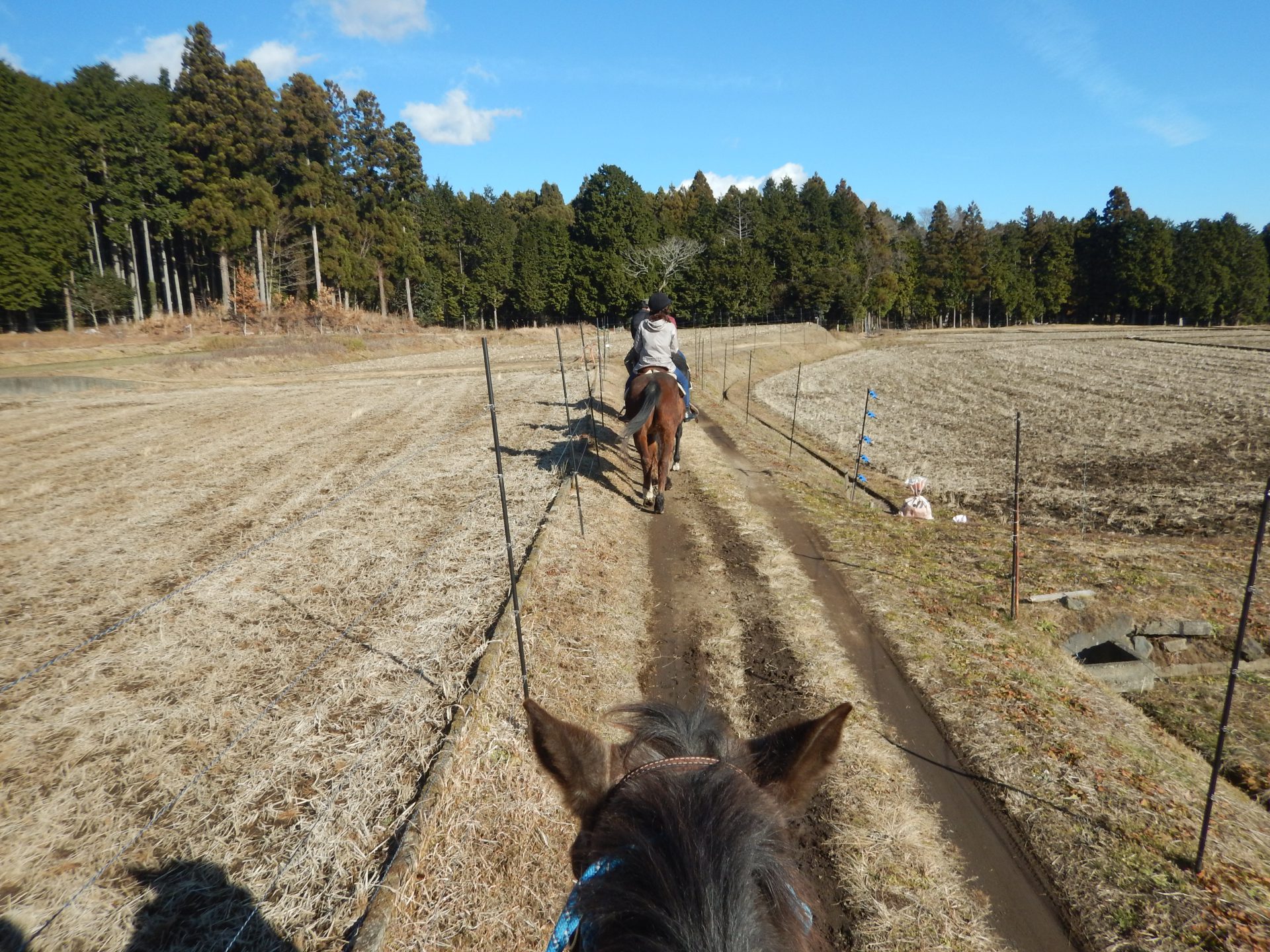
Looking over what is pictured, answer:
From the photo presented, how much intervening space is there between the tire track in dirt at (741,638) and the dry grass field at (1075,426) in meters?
6.07

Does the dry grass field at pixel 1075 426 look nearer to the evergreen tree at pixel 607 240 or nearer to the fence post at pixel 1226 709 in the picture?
the fence post at pixel 1226 709

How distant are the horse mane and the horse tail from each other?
644 cm

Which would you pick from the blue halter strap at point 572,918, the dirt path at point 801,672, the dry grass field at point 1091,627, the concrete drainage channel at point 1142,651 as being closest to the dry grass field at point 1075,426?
the dry grass field at point 1091,627

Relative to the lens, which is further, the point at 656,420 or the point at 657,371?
the point at 657,371

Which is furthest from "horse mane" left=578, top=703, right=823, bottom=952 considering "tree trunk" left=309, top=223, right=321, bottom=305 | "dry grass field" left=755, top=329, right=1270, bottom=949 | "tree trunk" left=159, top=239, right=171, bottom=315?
"tree trunk" left=159, top=239, right=171, bottom=315

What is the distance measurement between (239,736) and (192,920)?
1077 mm

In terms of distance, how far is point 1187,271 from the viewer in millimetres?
63031

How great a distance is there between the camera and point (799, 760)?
1.71 metres

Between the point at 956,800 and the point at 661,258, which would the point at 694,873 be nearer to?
the point at 956,800

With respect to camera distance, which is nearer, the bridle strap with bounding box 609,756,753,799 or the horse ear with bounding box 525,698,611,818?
the bridle strap with bounding box 609,756,753,799

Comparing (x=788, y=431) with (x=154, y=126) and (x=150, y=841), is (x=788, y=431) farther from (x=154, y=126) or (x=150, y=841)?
(x=154, y=126)

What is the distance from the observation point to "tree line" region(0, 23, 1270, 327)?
3544 cm

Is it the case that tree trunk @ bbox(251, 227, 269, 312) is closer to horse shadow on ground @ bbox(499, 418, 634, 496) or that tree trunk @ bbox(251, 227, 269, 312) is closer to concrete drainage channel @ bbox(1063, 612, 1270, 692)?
horse shadow on ground @ bbox(499, 418, 634, 496)

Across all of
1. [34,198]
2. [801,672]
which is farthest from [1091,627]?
[34,198]
